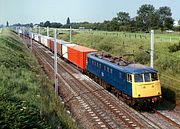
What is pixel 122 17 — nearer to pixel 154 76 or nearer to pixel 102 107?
pixel 102 107

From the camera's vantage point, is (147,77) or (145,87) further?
(147,77)

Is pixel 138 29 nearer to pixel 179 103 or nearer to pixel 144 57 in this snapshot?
pixel 144 57

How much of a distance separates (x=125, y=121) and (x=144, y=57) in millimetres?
20700

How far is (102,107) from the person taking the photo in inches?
925

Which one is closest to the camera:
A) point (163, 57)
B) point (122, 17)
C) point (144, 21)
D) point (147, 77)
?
point (147, 77)

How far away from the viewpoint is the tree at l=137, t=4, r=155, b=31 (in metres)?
83.2

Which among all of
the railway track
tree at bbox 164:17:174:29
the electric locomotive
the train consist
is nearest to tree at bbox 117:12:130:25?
tree at bbox 164:17:174:29

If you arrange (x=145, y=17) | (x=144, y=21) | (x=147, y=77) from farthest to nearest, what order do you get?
(x=145, y=17) < (x=144, y=21) < (x=147, y=77)

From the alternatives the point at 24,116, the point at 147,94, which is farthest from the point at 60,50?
the point at 24,116

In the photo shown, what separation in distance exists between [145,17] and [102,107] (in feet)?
240

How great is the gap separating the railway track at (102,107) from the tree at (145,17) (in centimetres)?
5166

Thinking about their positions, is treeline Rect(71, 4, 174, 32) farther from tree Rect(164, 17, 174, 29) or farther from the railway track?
the railway track

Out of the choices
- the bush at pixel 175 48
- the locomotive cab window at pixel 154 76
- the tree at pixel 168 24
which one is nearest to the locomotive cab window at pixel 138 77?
the locomotive cab window at pixel 154 76

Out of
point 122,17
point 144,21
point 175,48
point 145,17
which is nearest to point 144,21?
point 144,21
